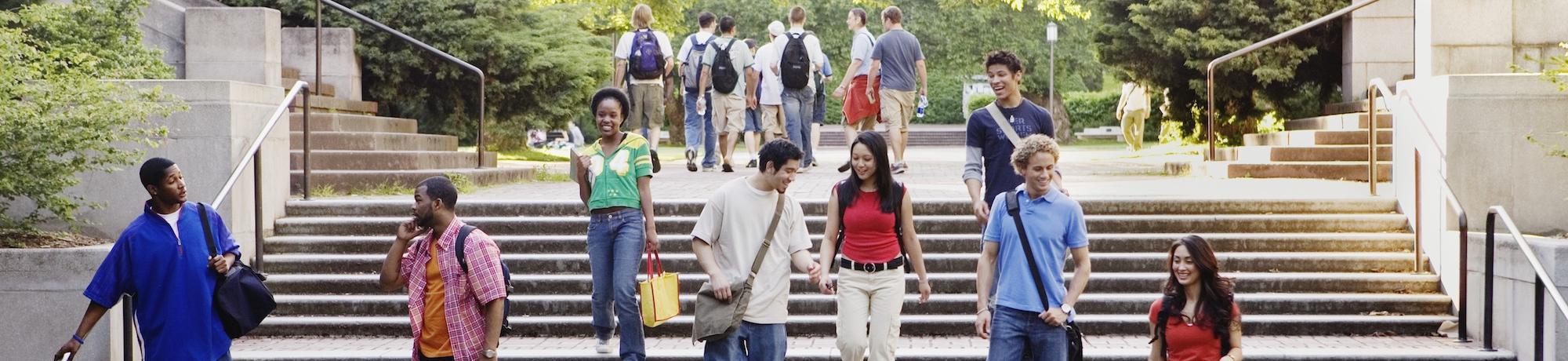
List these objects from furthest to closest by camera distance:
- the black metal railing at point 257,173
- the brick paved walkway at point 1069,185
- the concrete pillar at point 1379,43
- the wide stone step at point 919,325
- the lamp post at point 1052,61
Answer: the lamp post at point 1052,61 < the concrete pillar at point 1379,43 < the brick paved walkway at point 1069,185 < the black metal railing at point 257,173 < the wide stone step at point 919,325

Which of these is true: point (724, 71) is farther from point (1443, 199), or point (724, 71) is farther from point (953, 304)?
point (1443, 199)

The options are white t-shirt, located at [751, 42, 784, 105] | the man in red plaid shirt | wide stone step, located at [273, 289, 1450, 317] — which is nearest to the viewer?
the man in red plaid shirt

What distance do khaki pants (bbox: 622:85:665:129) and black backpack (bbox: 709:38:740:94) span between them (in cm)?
56

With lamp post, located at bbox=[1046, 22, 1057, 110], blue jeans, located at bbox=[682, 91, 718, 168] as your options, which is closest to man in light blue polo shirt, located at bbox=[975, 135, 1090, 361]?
blue jeans, located at bbox=[682, 91, 718, 168]

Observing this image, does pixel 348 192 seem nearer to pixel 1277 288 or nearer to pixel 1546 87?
pixel 1277 288

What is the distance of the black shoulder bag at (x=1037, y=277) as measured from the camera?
573 centimetres

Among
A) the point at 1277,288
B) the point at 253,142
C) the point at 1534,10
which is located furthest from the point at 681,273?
the point at 1534,10

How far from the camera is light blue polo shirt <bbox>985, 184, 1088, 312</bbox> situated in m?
5.76

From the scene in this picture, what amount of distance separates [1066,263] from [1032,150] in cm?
410

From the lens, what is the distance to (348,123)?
1388cm

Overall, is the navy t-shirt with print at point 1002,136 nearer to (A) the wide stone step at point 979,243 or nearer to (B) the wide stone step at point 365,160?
(A) the wide stone step at point 979,243

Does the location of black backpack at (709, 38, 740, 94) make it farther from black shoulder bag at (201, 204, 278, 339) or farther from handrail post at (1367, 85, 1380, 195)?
black shoulder bag at (201, 204, 278, 339)

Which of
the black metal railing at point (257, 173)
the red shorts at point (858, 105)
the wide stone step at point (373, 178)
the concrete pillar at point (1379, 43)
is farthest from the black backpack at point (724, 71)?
the concrete pillar at point (1379, 43)

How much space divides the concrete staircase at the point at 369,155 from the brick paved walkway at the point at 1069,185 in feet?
1.92
